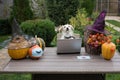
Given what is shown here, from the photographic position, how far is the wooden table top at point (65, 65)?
2.22 metres

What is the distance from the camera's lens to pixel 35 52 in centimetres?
253

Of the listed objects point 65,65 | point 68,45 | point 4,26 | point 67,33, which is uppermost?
point 67,33

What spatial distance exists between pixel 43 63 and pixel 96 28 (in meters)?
0.72

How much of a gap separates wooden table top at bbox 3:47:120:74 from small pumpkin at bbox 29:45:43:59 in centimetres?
5

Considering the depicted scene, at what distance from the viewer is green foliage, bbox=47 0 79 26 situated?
10148 mm

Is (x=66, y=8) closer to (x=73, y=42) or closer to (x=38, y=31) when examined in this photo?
(x=38, y=31)

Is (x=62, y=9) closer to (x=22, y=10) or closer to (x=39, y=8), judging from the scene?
(x=39, y=8)

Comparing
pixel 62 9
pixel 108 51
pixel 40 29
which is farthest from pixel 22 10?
pixel 108 51

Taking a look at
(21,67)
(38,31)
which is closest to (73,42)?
(21,67)

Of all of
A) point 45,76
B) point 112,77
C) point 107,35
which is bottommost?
point 112,77

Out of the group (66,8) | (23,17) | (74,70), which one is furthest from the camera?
(66,8)

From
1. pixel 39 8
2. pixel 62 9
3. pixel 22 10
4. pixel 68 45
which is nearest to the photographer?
pixel 68 45

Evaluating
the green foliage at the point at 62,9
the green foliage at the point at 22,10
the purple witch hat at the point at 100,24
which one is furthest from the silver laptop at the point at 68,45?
the green foliage at the point at 62,9

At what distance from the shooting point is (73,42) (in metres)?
2.71
